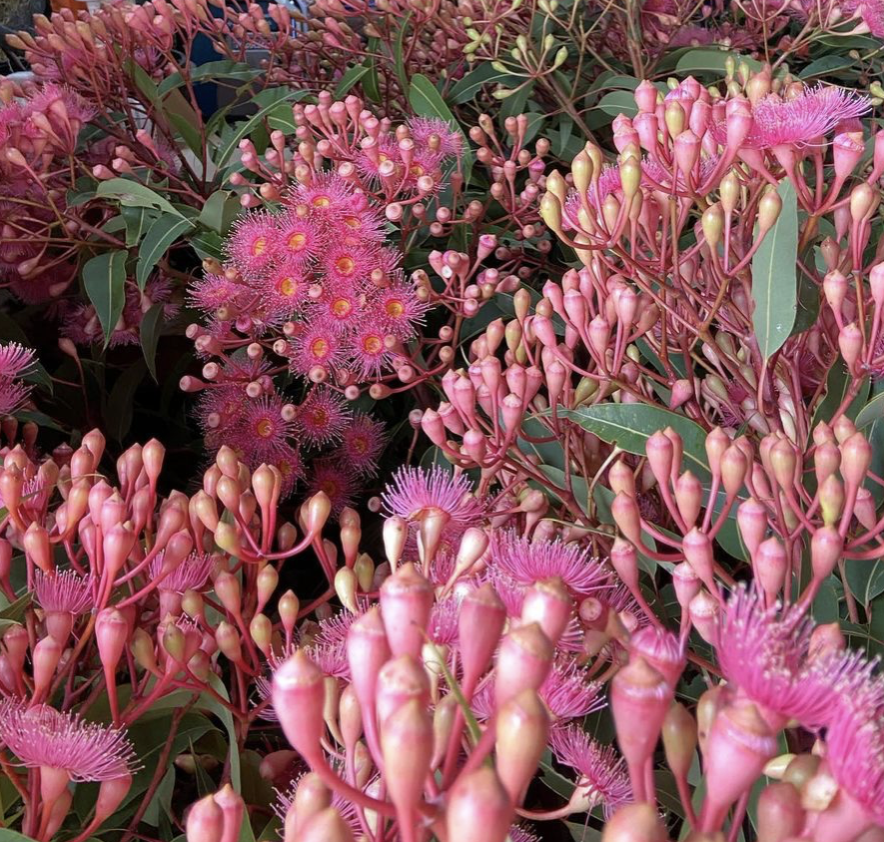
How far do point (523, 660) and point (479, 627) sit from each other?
3 cm

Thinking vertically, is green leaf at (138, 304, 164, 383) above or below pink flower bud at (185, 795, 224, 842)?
below

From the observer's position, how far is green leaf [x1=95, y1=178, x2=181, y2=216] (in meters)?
0.89

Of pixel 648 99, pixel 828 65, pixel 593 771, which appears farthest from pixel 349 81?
pixel 593 771

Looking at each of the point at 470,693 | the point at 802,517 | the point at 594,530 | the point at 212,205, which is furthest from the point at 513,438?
the point at 212,205

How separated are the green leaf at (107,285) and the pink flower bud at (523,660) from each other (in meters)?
0.71

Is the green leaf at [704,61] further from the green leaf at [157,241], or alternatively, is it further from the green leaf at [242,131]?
the green leaf at [157,241]

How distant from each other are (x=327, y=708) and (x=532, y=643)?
0.54ft

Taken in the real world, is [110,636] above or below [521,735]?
below

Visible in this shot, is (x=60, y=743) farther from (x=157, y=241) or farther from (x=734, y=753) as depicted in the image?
(x=157, y=241)

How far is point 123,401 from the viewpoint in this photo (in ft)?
3.10

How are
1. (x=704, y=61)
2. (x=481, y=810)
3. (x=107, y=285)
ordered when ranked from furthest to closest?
(x=704, y=61) → (x=107, y=285) → (x=481, y=810)

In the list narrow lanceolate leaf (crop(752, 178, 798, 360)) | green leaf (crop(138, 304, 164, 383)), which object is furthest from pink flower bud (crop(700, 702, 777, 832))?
green leaf (crop(138, 304, 164, 383))

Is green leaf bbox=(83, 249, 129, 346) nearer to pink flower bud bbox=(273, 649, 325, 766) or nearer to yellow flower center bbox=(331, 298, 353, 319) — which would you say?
yellow flower center bbox=(331, 298, 353, 319)

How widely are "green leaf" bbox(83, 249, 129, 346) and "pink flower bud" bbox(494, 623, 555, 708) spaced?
2.32ft
